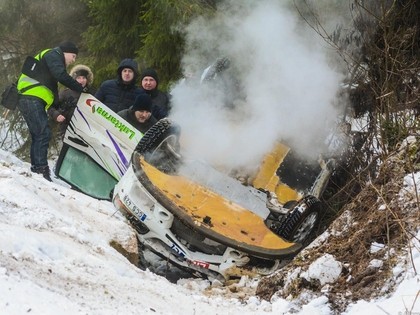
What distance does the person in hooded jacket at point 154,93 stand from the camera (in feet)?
33.2

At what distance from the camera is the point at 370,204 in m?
6.89

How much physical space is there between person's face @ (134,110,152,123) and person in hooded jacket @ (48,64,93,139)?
80cm

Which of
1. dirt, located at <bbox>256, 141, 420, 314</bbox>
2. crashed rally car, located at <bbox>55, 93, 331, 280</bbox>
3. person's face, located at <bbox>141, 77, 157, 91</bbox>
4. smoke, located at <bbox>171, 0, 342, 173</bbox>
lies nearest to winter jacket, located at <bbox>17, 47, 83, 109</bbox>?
crashed rally car, located at <bbox>55, 93, 331, 280</bbox>

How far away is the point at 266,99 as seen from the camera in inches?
357

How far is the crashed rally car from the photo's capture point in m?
7.20

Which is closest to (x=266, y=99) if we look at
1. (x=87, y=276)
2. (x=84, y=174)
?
(x=84, y=174)

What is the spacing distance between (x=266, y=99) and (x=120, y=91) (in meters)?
2.47

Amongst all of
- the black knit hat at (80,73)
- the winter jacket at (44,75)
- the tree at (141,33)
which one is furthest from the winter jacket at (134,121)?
the tree at (141,33)

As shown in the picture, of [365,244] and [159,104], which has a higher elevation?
[365,244]

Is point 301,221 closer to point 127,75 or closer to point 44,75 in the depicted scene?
point 127,75

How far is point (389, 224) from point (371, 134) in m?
2.73

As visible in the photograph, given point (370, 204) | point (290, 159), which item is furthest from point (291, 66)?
point (370, 204)

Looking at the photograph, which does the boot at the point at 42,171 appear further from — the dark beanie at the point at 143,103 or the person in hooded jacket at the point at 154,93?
the person in hooded jacket at the point at 154,93

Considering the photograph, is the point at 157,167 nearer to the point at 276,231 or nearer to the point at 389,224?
the point at 276,231
